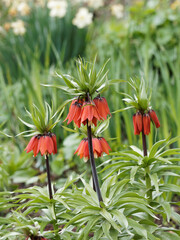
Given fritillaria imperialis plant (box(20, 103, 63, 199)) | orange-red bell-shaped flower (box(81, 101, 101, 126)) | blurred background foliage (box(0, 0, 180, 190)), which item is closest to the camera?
orange-red bell-shaped flower (box(81, 101, 101, 126))

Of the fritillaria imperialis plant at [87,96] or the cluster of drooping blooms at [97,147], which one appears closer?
the fritillaria imperialis plant at [87,96]

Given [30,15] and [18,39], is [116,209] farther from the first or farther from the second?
[30,15]

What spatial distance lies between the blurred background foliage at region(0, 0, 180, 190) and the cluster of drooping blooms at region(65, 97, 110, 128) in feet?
0.63

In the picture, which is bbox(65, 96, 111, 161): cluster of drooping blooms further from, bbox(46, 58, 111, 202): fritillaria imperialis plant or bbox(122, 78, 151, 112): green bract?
bbox(122, 78, 151, 112): green bract

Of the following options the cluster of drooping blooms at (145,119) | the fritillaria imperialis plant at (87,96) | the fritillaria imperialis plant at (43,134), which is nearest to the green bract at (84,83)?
the fritillaria imperialis plant at (87,96)

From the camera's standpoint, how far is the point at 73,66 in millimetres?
1681

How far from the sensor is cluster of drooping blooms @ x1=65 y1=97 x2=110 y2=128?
117 centimetres

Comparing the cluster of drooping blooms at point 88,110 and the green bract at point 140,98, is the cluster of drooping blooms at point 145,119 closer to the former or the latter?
the green bract at point 140,98

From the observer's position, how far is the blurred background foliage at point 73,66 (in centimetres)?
262

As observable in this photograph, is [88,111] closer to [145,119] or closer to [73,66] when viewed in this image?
[145,119]

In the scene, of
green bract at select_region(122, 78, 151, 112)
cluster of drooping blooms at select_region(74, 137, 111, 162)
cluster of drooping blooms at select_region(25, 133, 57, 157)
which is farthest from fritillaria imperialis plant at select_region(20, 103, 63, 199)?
green bract at select_region(122, 78, 151, 112)

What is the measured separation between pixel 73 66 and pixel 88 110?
22.6 inches


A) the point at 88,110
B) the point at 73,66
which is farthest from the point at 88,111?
the point at 73,66

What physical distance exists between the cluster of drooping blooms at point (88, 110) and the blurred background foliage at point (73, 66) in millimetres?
192
